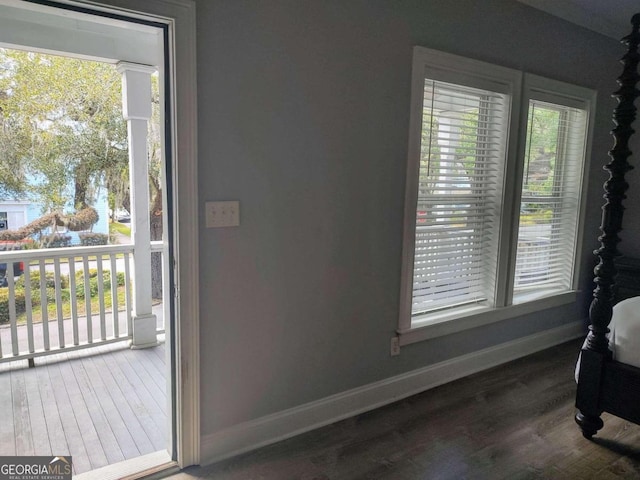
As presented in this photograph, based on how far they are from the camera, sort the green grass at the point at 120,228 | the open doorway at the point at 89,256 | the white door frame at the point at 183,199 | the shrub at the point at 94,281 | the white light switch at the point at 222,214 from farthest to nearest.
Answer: the green grass at the point at 120,228 < the shrub at the point at 94,281 < the open doorway at the point at 89,256 < the white light switch at the point at 222,214 < the white door frame at the point at 183,199

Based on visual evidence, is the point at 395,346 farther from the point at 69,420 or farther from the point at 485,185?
the point at 69,420

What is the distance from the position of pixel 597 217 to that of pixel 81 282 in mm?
4271

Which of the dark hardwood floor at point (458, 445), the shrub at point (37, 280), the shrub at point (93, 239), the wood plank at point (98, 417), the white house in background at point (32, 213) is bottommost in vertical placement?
the wood plank at point (98, 417)

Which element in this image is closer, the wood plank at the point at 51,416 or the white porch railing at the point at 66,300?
the wood plank at the point at 51,416

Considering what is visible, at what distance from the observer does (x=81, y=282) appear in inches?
128

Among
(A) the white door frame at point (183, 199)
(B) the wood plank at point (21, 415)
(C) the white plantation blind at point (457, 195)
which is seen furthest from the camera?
(C) the white plantation blind at point (457, 195)

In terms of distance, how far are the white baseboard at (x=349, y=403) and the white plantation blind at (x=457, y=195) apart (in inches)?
16.9

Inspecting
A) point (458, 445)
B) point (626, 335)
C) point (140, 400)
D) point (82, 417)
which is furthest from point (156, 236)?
point (626, 335)

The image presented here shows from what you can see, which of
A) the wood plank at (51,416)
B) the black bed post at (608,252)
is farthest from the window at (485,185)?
the wood plank at (51,416)

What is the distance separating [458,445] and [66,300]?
294 cm

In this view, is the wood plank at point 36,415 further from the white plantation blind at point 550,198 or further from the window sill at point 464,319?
the white plantation blind at point 550,198

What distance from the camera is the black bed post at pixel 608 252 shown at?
6.86ft

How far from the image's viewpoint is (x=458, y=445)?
2152mm

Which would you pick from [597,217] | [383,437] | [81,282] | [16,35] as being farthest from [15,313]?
[597,217]
